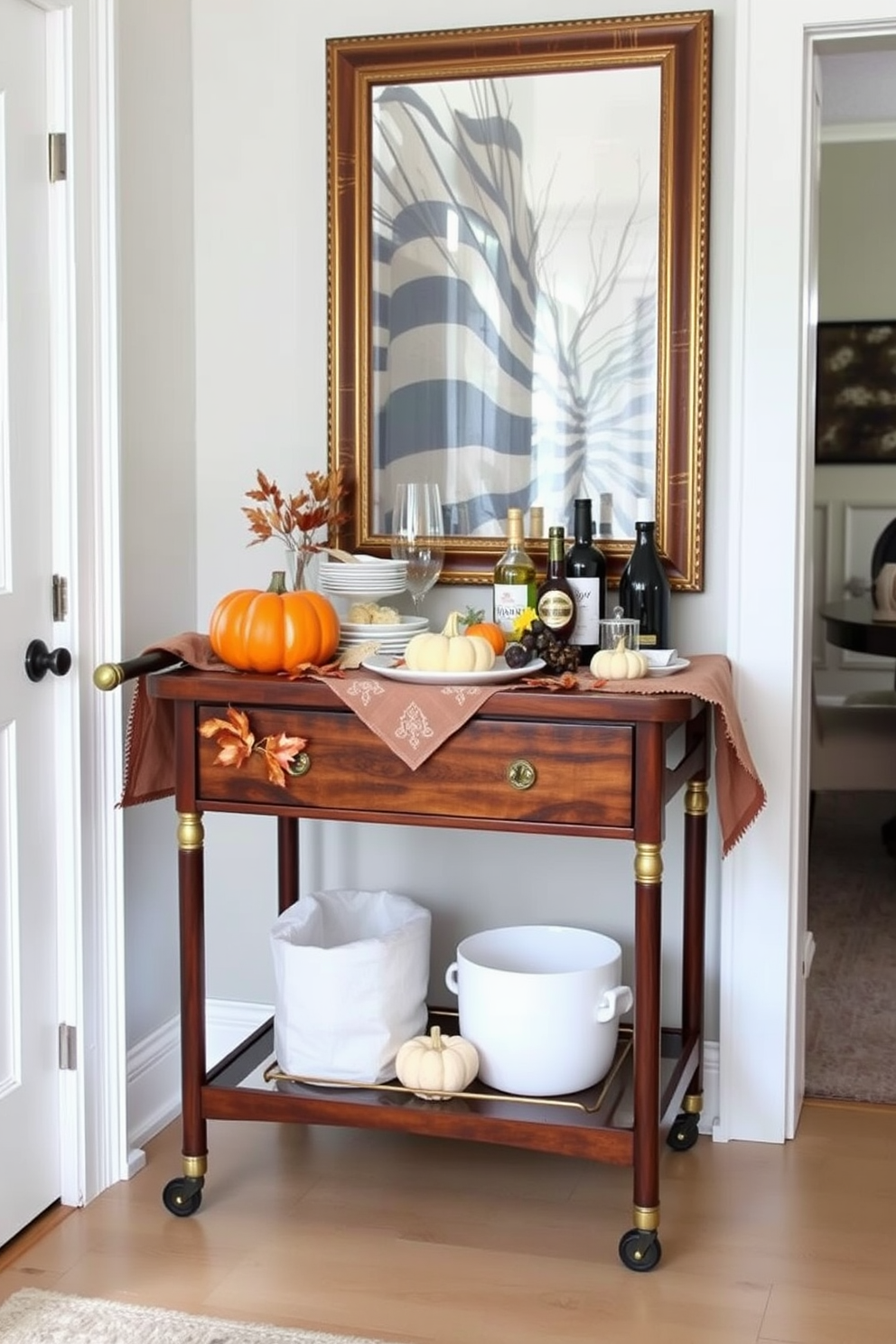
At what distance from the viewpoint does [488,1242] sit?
2.50m

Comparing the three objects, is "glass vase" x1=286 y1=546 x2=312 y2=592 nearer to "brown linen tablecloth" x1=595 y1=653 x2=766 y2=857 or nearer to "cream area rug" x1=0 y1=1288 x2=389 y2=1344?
"brown linen tablecloth" x1=595 y1=653 x2=766 y2=857

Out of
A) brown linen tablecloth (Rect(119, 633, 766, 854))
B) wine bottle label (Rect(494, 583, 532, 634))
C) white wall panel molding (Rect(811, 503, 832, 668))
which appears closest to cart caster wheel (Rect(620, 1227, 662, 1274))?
brown linen tablecloth (Rect(119, 633, 766, 854))

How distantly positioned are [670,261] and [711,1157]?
164cm

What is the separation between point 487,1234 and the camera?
252 cm

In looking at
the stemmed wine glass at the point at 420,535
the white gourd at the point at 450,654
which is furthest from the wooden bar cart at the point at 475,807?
the stemmed wine glass at the point at 420,535

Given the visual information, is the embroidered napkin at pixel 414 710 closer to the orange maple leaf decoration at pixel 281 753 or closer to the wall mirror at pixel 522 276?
the orange maple leaf decoration at pixel 281 753

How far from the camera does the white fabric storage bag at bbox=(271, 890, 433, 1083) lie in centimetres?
259

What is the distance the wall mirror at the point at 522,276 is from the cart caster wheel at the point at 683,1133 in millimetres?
982

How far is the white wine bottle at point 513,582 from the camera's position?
272cm

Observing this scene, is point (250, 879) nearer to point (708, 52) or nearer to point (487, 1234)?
point (487, 1234)

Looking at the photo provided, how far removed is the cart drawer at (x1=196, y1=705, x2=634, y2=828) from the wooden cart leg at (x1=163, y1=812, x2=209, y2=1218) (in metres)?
0.14

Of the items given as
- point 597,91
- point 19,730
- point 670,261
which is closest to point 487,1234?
point 19,730

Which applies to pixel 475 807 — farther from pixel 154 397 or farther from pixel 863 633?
pixel 863 633

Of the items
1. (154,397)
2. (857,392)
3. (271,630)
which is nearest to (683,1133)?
(271,630)
